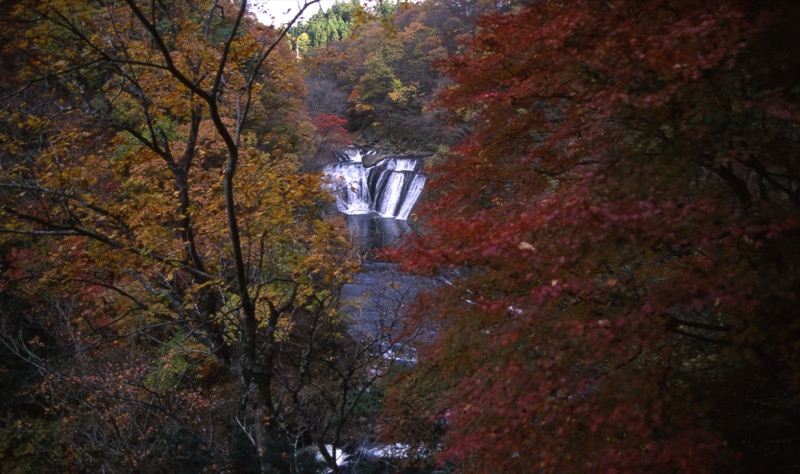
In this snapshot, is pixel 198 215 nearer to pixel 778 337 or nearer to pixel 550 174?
pixel 550 174

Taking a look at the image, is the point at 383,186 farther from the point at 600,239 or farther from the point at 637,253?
the point at 600,239

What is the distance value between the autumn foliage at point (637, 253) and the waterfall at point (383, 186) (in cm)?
2007

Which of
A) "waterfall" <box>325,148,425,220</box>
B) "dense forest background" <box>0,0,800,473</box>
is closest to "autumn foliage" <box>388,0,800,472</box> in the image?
"dense forest background" <box>0,0,800,473</box>

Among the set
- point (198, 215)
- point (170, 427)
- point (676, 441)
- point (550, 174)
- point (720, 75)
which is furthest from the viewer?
point (170, 427)

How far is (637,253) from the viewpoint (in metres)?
3.24

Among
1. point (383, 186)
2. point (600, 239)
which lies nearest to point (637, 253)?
point (600, 239)

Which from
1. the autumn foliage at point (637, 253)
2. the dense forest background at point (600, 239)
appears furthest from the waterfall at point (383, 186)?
the autumn foliage at point (637, 253)

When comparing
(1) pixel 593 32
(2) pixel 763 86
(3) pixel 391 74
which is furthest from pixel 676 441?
(3) pixel 391 74

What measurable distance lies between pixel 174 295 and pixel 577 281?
5436mm

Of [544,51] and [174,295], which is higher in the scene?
[544,51]

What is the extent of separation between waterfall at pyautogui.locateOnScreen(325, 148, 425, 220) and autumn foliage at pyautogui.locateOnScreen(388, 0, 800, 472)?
65.9 feet

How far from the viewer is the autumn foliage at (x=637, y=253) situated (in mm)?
2801

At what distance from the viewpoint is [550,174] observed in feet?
15.0

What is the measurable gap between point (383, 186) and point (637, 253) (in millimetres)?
22994
